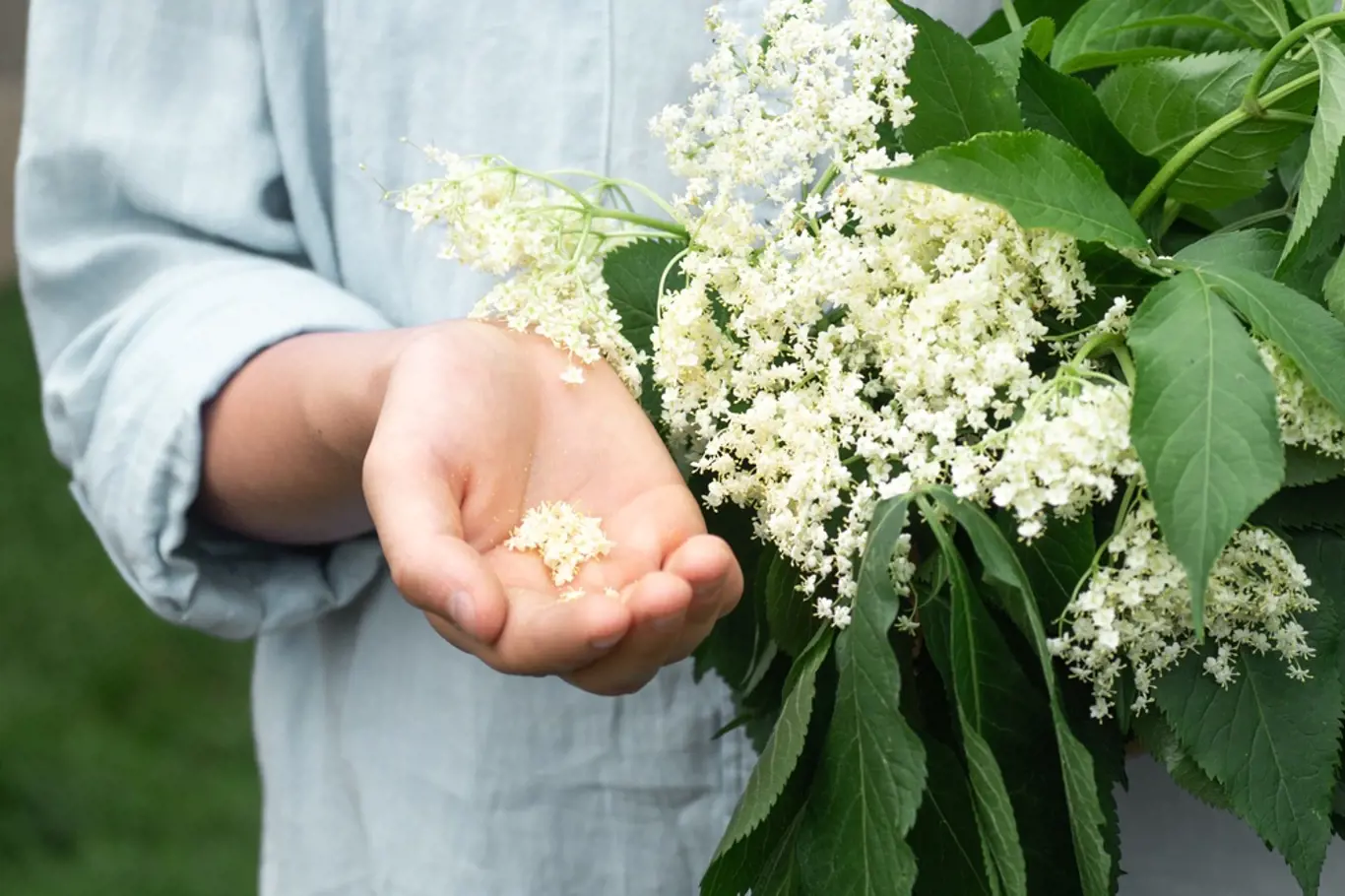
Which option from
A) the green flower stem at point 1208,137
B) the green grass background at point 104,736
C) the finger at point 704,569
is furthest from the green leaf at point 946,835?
the green grass background at point 104,736

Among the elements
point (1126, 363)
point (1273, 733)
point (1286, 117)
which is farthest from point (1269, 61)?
point (1273, 733)

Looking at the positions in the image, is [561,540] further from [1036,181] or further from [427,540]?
[1036,181]

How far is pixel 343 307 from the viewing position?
620 millimetres

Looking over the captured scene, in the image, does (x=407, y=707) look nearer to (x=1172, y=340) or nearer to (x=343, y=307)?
(x=343, y=307)

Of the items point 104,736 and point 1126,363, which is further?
point 104,736

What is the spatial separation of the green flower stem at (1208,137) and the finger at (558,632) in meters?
0.23

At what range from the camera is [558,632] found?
0.39 meters

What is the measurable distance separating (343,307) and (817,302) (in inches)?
10.8

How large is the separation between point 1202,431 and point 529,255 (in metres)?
0.24

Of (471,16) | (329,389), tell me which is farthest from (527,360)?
(471,16)

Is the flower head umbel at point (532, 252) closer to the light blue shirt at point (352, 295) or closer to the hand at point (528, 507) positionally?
the hand at point (528, 507)

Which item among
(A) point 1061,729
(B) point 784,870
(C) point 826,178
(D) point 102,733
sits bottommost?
(D) point 102,733

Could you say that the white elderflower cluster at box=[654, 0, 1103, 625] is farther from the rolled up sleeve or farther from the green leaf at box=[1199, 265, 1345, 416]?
the rolled up sleeve

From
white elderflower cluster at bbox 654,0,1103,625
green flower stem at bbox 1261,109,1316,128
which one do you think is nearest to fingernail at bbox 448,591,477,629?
white elderflower cluster at bbox 654,0,1103,625
